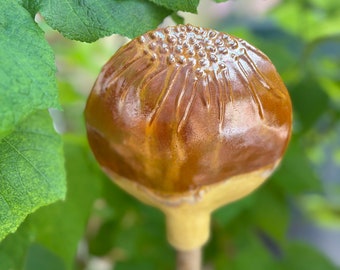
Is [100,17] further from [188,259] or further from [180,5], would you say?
[188,259]

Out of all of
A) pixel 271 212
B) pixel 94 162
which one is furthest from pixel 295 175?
pixel 94 162

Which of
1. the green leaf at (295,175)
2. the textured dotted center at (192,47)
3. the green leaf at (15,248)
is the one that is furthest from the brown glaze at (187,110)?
the green leaf at (295,175)

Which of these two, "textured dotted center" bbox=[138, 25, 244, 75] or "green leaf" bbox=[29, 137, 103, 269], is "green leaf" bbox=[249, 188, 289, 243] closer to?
"green leaf" bbox=[29, 137, 103, 269]

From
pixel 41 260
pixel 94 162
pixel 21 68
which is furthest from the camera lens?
pixel 41 260

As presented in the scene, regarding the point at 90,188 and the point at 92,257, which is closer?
the point at 90,188

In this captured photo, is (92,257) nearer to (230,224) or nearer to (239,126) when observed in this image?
(230,224)

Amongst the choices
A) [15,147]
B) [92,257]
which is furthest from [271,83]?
[92,257]
